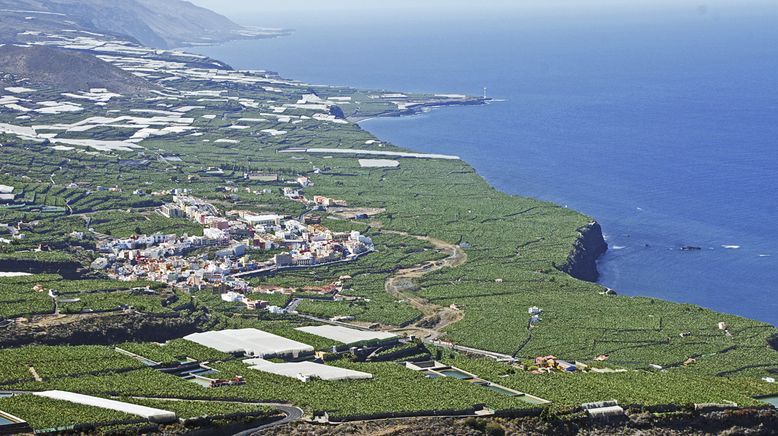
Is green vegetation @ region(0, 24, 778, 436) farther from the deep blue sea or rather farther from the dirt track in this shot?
the deep blue sea

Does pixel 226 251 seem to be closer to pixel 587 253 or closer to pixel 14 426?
pixel 587 253

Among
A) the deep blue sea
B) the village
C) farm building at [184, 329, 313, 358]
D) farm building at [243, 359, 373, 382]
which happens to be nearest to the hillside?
the deep blue sea

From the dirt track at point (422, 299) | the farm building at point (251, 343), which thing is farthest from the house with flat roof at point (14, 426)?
the dirt track at point (422, 299)

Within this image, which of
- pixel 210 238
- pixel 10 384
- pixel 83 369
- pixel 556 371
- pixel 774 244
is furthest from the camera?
pixel 774 244

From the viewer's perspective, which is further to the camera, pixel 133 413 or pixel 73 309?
pixel 73 309

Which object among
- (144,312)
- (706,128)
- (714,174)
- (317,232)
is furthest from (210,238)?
(706,128)

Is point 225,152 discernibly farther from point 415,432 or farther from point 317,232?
point 415,432
